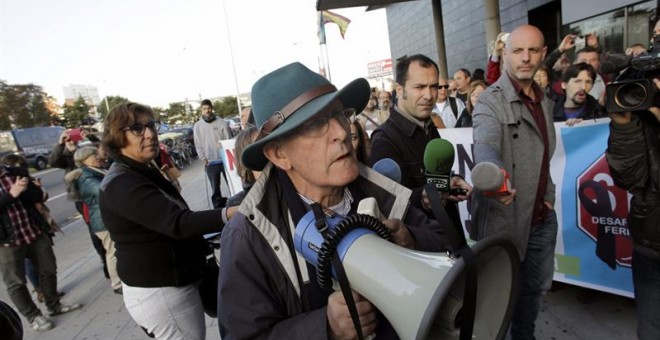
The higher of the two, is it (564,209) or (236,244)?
(236,244)

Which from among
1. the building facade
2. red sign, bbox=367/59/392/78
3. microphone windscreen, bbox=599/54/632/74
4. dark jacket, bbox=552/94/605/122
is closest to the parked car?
red sign, bbox=367/59/392/78

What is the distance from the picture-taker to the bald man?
207 centimetres

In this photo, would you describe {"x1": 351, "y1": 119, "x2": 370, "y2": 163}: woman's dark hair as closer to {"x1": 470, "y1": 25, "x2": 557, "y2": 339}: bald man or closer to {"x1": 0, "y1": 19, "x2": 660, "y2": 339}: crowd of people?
{"x1": 0, "y1": 19, "x2": 660, "y2": 339}: crowd of people

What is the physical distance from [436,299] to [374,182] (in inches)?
27.4

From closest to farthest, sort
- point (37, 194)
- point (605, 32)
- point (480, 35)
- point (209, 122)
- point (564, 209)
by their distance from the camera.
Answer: point (564, 209), point (37, 194), point (209, 122), point (605, 32), point (480, 35)

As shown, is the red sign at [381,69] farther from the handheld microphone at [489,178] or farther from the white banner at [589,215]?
the handheld microphone at [489,178]

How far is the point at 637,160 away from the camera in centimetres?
172

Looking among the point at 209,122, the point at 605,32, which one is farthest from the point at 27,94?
the point at 605,32

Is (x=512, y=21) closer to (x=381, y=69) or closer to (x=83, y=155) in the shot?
(x=83, y=155)

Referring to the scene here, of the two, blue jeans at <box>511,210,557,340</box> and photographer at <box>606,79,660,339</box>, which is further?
blue jeans at <box>511,210,557,340</box>

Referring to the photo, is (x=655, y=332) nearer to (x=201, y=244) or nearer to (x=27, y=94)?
(x=201, y=244)

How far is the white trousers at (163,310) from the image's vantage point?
79.7 inches

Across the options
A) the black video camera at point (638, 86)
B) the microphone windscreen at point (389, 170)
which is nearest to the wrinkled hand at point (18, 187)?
the microphone windscreen at point (389, 170)

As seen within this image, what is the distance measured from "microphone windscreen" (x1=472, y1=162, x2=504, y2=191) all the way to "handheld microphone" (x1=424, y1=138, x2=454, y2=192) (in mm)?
139
